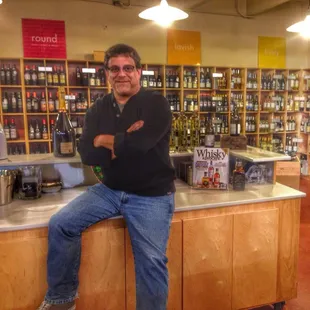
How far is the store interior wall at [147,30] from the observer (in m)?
5.22

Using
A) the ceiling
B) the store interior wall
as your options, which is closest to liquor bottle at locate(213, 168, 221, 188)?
the store interior wall

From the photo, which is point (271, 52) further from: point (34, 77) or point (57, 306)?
point (57, 306)

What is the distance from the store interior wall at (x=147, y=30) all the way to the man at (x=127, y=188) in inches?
161

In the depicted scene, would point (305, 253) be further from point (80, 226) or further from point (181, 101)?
point (181, 101)

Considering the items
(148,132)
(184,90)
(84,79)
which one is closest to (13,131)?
(84,79)

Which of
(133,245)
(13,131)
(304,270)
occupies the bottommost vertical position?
(304,270)

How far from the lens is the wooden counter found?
172cm

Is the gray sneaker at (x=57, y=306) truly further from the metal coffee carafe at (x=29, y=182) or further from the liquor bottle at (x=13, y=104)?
the liquor bottle at (x=13, y=104)

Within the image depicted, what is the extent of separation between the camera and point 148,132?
1.69 meters

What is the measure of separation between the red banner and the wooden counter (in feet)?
13.3

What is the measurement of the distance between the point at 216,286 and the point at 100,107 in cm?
126

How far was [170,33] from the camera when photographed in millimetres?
5977

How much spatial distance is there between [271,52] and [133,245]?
6.05 metres

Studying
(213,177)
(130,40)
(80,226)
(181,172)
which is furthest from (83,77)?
(80,226)
